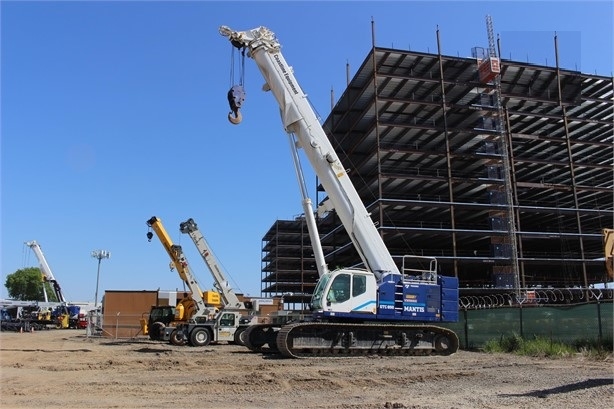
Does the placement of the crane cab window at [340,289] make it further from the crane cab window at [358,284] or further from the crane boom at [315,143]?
the crane boom at [315,143]

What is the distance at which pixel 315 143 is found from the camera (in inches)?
802

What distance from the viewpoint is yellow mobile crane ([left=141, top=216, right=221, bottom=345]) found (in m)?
28.2

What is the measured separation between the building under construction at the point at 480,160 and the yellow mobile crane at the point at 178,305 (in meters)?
29.4

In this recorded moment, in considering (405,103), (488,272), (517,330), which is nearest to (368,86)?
(405,103)

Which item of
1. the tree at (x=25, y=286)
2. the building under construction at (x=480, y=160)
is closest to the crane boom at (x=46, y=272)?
the building under construction at (x=480, y=160)

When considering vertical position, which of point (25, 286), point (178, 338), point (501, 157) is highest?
point (501, 157)

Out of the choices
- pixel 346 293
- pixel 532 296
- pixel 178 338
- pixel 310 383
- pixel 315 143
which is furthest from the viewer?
pixel 532 296

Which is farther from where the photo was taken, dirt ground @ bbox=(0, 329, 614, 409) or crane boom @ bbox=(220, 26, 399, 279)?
crane boom @ bbox=(220, 26, 399, 279)

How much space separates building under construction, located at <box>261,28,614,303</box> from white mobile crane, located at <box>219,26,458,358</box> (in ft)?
116

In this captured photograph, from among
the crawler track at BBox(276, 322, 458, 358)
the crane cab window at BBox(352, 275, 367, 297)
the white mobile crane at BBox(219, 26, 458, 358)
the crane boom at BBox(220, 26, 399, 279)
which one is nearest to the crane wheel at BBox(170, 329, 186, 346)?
the white mobile crane at BBox(219, 26, 458, 358)

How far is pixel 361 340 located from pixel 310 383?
6.72 meters

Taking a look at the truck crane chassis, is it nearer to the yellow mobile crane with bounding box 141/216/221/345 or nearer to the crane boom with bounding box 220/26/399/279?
the crane boom with bounding box 220/26/399/279

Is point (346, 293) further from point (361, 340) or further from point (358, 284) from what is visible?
point (361, 340)

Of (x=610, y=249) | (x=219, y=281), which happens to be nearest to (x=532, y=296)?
(x=219, y=281)
